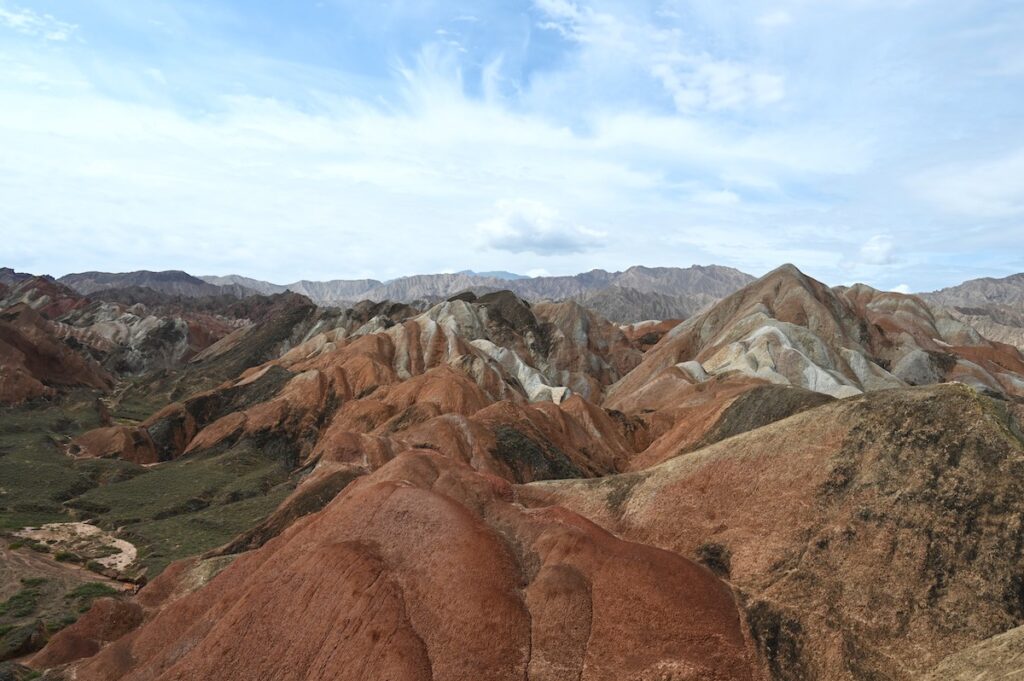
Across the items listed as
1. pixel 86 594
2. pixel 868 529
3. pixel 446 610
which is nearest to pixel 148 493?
pixel 86 594

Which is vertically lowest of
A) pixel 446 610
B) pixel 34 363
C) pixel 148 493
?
pixel 148 493

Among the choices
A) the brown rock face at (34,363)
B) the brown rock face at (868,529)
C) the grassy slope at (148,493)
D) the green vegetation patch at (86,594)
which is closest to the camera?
the brown rock face at (868,529)

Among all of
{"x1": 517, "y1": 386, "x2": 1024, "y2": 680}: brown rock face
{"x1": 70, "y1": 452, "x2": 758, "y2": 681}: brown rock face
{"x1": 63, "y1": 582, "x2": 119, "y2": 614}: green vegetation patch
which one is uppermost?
{"x1": 517, "y1": 386, "x2": 1024, "y2": 680}: brown rock face

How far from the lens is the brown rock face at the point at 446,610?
1620 centimetres

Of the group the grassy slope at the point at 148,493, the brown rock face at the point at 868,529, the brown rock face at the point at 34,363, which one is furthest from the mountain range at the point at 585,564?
the brown rock face at the point at 34,363

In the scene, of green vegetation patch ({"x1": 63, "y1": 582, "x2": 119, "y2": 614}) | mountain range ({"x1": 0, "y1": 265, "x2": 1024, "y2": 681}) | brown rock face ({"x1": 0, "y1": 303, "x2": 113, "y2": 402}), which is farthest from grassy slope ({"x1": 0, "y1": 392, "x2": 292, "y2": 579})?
brown rock face ({"x1": 0, "y1": 303, "x2": 113, "y2": 402})

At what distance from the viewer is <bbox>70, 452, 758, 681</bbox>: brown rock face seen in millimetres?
16203

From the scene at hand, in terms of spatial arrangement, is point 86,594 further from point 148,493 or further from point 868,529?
point 868,529

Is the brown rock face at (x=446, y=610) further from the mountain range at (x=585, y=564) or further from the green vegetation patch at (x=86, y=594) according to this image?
the green vegetation patch at (x=86, y=594)

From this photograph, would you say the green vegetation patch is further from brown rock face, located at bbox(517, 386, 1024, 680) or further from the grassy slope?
brown rock face, located at bbox(517, 386, 1024, 680)

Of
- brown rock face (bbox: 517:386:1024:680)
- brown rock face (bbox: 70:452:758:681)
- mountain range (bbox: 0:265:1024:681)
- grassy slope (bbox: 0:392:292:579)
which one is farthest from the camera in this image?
grassy slope (bbox: 0:392:292:579)

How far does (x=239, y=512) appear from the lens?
4912cm

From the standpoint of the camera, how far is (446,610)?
691 inches

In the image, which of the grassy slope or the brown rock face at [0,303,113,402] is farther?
the brown rock face at [0,303,113,402]
